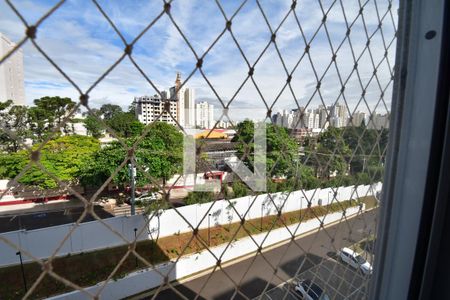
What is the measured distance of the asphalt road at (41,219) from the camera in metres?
4.86

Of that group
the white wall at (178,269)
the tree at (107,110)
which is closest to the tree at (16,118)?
the tree at (107,110)

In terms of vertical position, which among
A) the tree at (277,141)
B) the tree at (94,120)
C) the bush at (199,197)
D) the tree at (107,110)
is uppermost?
the tree at (107,110)

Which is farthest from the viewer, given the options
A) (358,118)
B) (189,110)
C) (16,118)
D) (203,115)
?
(16,118)

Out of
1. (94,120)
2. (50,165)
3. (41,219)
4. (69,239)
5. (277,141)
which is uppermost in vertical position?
(94,120)

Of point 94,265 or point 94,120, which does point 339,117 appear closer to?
point 94,120

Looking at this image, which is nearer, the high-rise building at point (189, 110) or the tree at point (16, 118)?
the high-rise building at point (189, 110)

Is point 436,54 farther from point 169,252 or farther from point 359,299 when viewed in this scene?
point 169,252

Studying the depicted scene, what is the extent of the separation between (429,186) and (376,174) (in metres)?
0.39

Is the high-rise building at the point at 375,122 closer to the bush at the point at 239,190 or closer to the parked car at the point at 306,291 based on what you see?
the parked car at the point at 306,291

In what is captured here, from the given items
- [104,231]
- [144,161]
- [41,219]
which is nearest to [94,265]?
[104,231]

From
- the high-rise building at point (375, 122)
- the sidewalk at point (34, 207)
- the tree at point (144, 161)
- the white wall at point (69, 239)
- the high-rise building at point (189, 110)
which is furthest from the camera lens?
the sidewalk at point (34, 207)

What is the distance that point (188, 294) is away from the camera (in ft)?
10.2

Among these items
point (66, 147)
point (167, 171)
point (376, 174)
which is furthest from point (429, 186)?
point (66, 147)

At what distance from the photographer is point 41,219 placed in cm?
523
